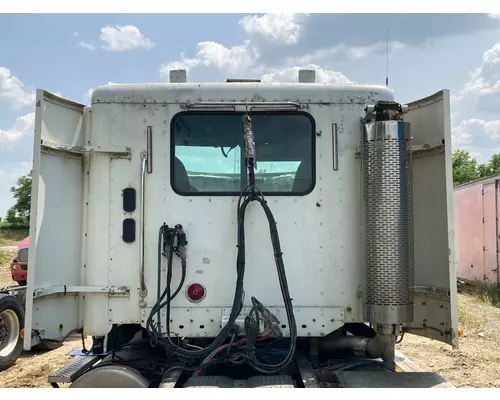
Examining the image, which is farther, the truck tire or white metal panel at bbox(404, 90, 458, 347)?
the truck tire

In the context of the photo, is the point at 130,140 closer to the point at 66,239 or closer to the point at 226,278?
the point at 66,239

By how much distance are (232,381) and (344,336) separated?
1076 mm

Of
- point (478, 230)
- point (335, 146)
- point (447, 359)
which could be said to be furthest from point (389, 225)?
point (478, 230)

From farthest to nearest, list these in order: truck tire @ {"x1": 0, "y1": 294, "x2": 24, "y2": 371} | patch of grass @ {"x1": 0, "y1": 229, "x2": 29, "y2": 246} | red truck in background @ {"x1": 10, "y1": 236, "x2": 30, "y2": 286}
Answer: patch of grass @ {"x1": 0, "y1": 229, "x2": 29, "y2": 246}, red truck in background @ {"x1": 10, "y1": 236, "x2": 30, "y2": 286}, truck tire @ {"x1": 0, "y1": 294, "x2": 24, "y2": 371}

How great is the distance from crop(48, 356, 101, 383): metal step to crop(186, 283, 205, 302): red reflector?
101 cm

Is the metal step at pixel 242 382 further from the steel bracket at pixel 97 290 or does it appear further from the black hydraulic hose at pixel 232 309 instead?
the steel bracket at pixel 97 290

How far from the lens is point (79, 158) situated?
3.87 m

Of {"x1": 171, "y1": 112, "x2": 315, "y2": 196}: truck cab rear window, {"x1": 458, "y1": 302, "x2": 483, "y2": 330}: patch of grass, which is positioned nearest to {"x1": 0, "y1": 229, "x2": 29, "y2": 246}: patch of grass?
{"x1": 458, "y1": 302, "x2": 483, "y2": 330}: patch of grass

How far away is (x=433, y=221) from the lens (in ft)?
12.7

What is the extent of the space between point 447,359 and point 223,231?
214 inches

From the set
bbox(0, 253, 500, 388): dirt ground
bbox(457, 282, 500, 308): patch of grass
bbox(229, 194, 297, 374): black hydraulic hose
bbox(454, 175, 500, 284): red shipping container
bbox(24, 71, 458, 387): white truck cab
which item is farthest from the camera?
bbox(454, 175, 500, 284): red shipping container

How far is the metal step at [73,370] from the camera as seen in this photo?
12.0 feet

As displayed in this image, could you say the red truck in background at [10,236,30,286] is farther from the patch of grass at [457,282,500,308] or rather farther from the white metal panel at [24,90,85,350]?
the patch of grass at [457,282,500,308]

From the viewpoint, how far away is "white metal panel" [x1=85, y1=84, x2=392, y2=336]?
3.71 metres
